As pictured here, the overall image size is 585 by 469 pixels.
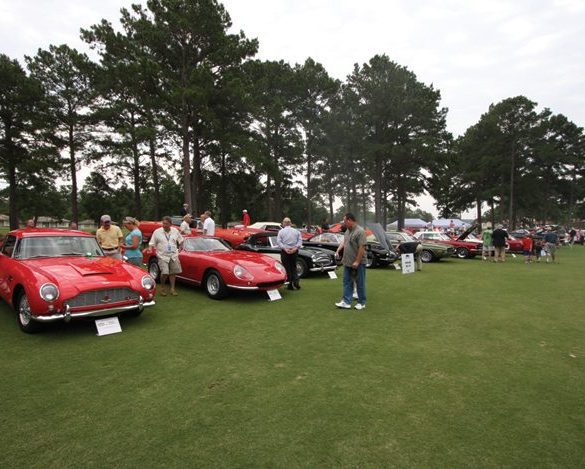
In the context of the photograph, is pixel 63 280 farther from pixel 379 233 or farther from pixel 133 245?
pixel 379 233

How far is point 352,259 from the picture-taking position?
6516 mm

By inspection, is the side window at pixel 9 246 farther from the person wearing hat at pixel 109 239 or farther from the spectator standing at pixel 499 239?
the spectator standing at pixel 499 239

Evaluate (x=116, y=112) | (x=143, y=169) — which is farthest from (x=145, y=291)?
(x=143, y=169)

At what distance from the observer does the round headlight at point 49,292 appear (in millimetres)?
4641

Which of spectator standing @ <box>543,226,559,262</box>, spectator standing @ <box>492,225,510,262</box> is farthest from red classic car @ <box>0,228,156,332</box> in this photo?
spectator standing @ <box>543,226,559,262</box>

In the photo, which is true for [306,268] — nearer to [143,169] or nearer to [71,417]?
[71,417]

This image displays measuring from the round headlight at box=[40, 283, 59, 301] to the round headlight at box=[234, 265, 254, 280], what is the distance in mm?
3086

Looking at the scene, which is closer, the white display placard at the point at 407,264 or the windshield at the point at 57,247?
the windshield at the point at 57,247

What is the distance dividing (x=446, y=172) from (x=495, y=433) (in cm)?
3764

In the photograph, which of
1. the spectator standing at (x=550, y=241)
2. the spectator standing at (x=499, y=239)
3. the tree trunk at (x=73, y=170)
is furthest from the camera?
the tree trunk at (x=73, y=170)

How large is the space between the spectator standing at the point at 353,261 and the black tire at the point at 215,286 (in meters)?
2.38

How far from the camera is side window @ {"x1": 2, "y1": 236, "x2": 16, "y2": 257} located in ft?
19.9

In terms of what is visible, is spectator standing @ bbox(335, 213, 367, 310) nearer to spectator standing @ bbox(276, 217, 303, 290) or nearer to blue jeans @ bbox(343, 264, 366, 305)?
blue jeans @ bbox(343, 264, 366, 305)

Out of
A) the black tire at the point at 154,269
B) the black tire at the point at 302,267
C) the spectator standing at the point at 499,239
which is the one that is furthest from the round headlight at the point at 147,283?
the spectator standing at the point at 499,239
